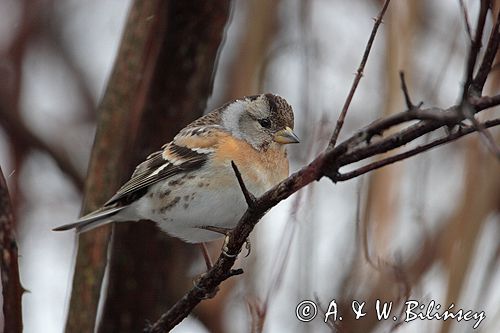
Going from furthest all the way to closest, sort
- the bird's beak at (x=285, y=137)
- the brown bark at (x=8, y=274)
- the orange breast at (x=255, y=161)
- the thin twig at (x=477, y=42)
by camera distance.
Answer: the bird's beak at (x=285, y=137) < the orange breast at (x=255, y=161) < the brown bark at (x=8, y=274) < the thin twig at (x=477, y=42)

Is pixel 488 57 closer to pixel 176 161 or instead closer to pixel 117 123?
pixel 176 161

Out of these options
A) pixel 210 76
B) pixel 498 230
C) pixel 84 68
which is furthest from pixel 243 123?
pixel 84 68

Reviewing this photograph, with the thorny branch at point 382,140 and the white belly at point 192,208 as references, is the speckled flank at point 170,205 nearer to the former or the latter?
the white belly at point 192,208

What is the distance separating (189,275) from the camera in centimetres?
481

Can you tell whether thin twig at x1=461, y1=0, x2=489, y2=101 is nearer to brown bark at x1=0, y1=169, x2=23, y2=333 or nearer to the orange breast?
brown bark at x1=0, y1=169, x2=23, y2=333

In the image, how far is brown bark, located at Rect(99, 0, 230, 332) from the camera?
4340mm

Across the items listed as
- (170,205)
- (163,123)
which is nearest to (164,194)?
(170,205)

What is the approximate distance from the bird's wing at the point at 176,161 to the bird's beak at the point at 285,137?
0.27 m

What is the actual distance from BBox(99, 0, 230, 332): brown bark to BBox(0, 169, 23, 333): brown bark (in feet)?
6.36

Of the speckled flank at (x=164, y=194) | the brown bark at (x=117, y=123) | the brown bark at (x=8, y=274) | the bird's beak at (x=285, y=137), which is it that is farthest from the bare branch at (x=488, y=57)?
the brown bark at (x=117, y=123)

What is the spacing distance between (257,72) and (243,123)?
2.06ft

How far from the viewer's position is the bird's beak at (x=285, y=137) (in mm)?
3905

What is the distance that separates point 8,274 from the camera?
244 centimetres

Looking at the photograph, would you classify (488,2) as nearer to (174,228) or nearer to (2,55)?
(174,228)
